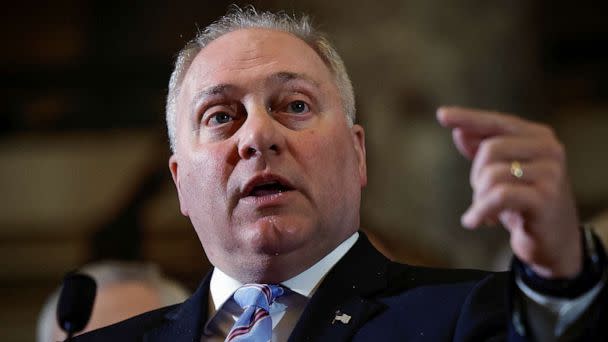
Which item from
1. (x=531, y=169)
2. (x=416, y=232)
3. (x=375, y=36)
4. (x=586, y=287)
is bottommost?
(x=416, y=232)

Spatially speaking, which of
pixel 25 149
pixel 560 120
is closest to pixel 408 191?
pixel 560 120

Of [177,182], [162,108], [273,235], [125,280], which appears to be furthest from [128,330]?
[162,108]

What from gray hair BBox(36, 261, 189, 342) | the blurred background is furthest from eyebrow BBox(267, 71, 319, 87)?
the blurred background

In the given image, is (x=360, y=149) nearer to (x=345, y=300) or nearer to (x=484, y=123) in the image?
(x=345, y=300)

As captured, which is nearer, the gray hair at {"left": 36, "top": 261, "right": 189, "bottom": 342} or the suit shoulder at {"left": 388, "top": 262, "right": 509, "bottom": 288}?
the suit shoulder at {"left": 388, "top": 262, "right": 509, "bottom": 288}

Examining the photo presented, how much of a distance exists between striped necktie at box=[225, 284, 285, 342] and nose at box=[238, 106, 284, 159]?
314 mm

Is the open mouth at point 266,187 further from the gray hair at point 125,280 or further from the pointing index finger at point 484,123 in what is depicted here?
the gray hair at point 125,280

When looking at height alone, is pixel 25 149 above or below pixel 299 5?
below

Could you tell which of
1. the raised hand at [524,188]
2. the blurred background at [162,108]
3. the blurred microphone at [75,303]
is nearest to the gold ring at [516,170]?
the raised hand at [524,188]

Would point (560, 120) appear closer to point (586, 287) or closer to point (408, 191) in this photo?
point (408, 191)

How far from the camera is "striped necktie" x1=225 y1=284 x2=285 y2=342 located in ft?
6.96

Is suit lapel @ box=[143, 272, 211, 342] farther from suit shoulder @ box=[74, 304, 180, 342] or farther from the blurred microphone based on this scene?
the blurred microphone

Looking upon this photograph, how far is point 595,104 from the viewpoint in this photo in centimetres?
762

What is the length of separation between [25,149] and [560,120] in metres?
4.39
